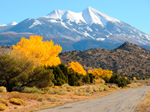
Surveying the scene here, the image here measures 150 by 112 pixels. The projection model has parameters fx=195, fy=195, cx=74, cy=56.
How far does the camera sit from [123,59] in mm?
107375

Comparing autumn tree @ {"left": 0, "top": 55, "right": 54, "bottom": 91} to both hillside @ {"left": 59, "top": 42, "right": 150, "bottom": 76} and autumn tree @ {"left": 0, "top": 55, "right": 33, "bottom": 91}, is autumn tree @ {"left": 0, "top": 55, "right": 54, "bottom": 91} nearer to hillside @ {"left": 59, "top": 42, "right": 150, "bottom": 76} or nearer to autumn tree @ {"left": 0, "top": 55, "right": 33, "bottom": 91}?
autumn tree @ {"left": 0, "top": 55, "right": 33, "bottom": 91}

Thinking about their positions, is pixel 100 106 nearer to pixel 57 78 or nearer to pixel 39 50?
pixel 57 78

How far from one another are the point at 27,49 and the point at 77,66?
2871 centimetres

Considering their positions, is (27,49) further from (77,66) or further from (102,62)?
(102,62)

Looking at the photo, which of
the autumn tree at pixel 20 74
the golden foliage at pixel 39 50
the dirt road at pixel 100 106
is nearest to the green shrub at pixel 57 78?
the golden foliage at pixel 39 50

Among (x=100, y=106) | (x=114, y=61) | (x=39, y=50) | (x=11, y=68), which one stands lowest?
(x=100, y=106)

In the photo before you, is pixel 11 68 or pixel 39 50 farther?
pixel 39 50

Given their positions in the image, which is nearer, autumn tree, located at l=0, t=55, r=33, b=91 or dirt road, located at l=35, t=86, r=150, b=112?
dirt road, located at l=35, t=86, r=150, b=112

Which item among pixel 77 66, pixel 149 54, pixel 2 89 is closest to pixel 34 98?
pixel 2 89

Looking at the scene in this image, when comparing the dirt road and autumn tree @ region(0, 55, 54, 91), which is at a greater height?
autumn tree @ region(0, 55, 54, 91)

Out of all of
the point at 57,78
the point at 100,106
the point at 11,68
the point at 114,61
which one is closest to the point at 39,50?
the point at 57,78

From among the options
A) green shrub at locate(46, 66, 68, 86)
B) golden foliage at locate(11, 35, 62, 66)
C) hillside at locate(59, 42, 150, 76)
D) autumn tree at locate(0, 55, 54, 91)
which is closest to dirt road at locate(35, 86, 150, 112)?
autumn tree at locate(0, 55, 54, 91)

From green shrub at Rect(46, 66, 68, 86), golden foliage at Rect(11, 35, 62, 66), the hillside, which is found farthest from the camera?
the hillside

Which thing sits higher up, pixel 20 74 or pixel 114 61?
pixel 114 61
